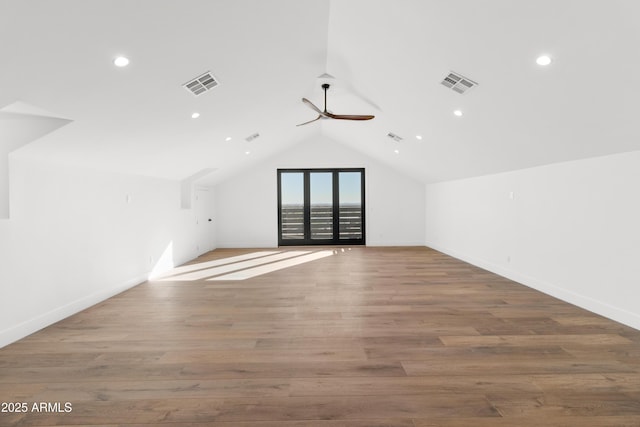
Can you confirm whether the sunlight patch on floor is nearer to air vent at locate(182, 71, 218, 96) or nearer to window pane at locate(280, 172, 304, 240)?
window pane at locate(280, 172, 304, 240)

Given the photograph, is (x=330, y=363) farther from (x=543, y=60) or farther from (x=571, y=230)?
(x=571, y=230)

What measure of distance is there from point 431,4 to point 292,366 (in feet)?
9.79

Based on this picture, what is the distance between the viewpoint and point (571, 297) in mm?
4125

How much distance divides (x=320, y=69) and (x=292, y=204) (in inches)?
212

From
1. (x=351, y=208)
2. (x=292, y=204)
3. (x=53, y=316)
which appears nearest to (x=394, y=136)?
(x=351, y=208)

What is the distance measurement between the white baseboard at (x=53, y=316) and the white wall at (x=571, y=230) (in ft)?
18.4

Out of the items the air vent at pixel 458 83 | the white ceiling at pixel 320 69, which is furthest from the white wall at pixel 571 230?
the air vent at pixel 458 83

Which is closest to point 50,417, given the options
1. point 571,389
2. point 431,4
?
point 571,389

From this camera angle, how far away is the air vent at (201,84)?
3.56 metres

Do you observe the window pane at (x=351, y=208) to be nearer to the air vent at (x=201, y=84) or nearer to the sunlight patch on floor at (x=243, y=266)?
the sunlight patch on floor at (x=243, y=266)

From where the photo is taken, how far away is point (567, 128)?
11.7ft

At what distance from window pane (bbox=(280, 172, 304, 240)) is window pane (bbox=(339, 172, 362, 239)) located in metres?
1.09

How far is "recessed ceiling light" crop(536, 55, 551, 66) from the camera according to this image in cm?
276

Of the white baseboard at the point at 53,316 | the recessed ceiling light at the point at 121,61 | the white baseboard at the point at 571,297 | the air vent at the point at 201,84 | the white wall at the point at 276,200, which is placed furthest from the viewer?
the white wall at the point at 276,200
